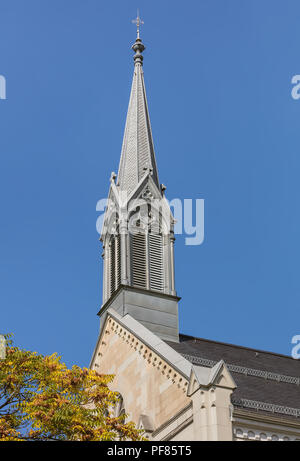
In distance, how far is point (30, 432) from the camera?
26.4 meters

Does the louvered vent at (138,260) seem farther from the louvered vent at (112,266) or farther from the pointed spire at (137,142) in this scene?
the pointed spire at (137,142)

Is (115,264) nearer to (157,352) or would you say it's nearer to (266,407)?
(157,352)

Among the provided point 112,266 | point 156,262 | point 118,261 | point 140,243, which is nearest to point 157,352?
point 156,262

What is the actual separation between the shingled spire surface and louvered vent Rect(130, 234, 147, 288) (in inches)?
131

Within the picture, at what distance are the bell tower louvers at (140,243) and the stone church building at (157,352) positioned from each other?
0.18 feet

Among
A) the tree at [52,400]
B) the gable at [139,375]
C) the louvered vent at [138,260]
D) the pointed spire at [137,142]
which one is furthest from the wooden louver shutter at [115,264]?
the tree at [52,400]

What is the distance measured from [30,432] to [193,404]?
5.89 m

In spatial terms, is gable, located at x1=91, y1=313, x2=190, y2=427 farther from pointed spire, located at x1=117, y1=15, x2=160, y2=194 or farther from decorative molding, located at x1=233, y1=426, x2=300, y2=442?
pointed spire, located at x1=117, y1=15, x2=160, y2=194

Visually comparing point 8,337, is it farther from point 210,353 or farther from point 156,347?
point 210,353

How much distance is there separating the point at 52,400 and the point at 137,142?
2312cm

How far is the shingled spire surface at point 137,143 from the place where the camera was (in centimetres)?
4569

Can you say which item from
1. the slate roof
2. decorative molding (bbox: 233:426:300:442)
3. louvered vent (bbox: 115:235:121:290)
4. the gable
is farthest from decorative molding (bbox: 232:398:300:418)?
louvered vent (bbox: 115:235:121:290)

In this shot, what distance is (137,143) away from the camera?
1858 inches
